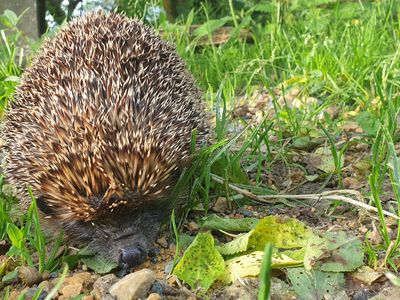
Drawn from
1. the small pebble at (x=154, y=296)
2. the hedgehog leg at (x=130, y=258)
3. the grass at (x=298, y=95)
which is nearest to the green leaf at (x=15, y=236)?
the grass at (x=298, y=95)

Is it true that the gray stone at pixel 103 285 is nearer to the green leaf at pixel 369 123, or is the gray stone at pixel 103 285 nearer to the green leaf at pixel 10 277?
the green leaf at pixel 10 277

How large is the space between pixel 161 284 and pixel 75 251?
578 mm

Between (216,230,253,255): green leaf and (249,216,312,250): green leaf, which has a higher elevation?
(216,230,253,255): green leaf

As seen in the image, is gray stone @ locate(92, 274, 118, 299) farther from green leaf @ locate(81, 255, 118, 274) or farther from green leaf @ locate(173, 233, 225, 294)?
green leaf @ locate(173, 233, 225, 294)

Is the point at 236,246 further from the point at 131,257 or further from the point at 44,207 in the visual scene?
the point at 44,207

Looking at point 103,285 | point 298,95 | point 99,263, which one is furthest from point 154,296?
point 298,95

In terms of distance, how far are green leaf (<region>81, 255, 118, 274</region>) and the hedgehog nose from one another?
0.15 ft

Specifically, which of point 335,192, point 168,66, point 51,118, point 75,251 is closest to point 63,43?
point 168,66

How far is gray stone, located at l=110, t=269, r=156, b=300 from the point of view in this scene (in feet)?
7.43

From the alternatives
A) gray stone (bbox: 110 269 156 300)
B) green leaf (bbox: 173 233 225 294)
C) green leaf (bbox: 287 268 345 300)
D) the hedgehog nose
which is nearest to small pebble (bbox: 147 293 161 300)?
gray stone (bbox: 110 269 156 300)

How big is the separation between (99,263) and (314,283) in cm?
96

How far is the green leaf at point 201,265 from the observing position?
2.38 m

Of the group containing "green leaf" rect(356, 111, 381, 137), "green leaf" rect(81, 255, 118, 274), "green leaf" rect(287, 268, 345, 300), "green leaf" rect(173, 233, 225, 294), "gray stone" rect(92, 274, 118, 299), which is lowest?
"green leaf" rect(356, 111, 381, 137)

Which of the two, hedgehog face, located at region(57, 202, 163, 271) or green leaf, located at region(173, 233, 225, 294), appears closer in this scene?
green leaf, located at region(173, 233, 225, 294)
